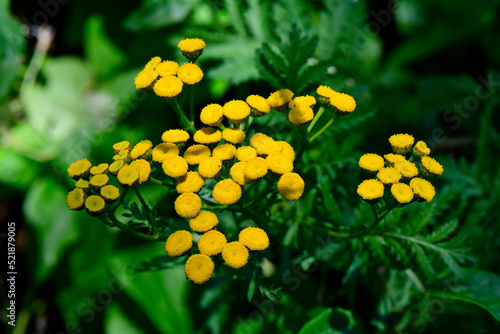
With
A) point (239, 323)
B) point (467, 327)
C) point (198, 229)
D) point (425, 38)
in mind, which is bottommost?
point (239, 323)

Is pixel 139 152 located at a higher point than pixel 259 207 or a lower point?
higher

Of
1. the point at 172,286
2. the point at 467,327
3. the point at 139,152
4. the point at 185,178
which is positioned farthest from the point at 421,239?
the point at 172,286

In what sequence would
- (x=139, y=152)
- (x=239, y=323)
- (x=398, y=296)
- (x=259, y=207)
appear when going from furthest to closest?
1. (x=239, y=323)
2. (x=398, y=296)
3. (x=259, y=207)
4. (x=139, y=152)

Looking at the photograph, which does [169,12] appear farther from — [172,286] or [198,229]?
[198,229]

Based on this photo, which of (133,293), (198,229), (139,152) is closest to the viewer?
(198,229)

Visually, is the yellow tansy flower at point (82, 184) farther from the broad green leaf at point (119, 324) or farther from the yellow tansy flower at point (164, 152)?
the broad green leaf at point (119, 324)

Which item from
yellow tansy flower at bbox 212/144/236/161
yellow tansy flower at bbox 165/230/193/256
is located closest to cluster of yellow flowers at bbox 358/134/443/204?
yellow tansy flower at bbox 212/144/236/161

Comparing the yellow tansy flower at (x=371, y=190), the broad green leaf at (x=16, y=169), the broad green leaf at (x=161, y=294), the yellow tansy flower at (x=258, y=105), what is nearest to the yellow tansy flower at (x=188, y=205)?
the yellow tansy flower at (x=258, y=105)

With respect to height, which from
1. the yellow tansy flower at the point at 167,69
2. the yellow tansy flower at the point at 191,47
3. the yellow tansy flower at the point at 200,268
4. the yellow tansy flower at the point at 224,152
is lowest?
the yellow tansy flower at the point at 200,268
